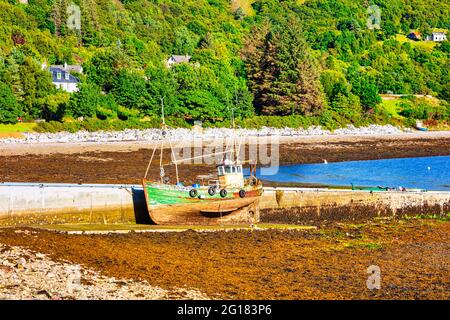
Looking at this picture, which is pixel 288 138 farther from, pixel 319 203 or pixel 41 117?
pixel 319 203

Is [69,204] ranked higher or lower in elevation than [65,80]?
lower

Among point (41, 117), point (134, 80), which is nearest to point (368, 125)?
point (134, 80)

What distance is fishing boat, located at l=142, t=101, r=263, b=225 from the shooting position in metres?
36.8

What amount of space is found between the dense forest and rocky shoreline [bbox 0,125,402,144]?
297 cm

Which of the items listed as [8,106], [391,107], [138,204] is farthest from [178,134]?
[391,107]

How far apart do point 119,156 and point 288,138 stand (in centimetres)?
2946

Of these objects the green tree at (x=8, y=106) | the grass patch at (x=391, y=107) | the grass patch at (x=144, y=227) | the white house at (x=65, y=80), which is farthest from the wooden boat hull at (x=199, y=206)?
the grass patch at (x=391, y=107)

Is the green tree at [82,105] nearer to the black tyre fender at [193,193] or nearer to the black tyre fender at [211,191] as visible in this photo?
the black tyre fender at [211,191]

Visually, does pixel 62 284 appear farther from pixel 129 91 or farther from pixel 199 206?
pixel 129 91

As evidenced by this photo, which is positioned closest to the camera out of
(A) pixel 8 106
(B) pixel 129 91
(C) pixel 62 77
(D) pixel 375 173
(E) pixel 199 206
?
(E) pixel 199 206

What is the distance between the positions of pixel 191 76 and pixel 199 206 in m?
68.7

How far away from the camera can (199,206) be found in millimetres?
37688

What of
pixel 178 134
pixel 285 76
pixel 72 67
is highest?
pixel 72 67

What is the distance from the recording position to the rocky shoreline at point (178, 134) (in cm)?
8031
